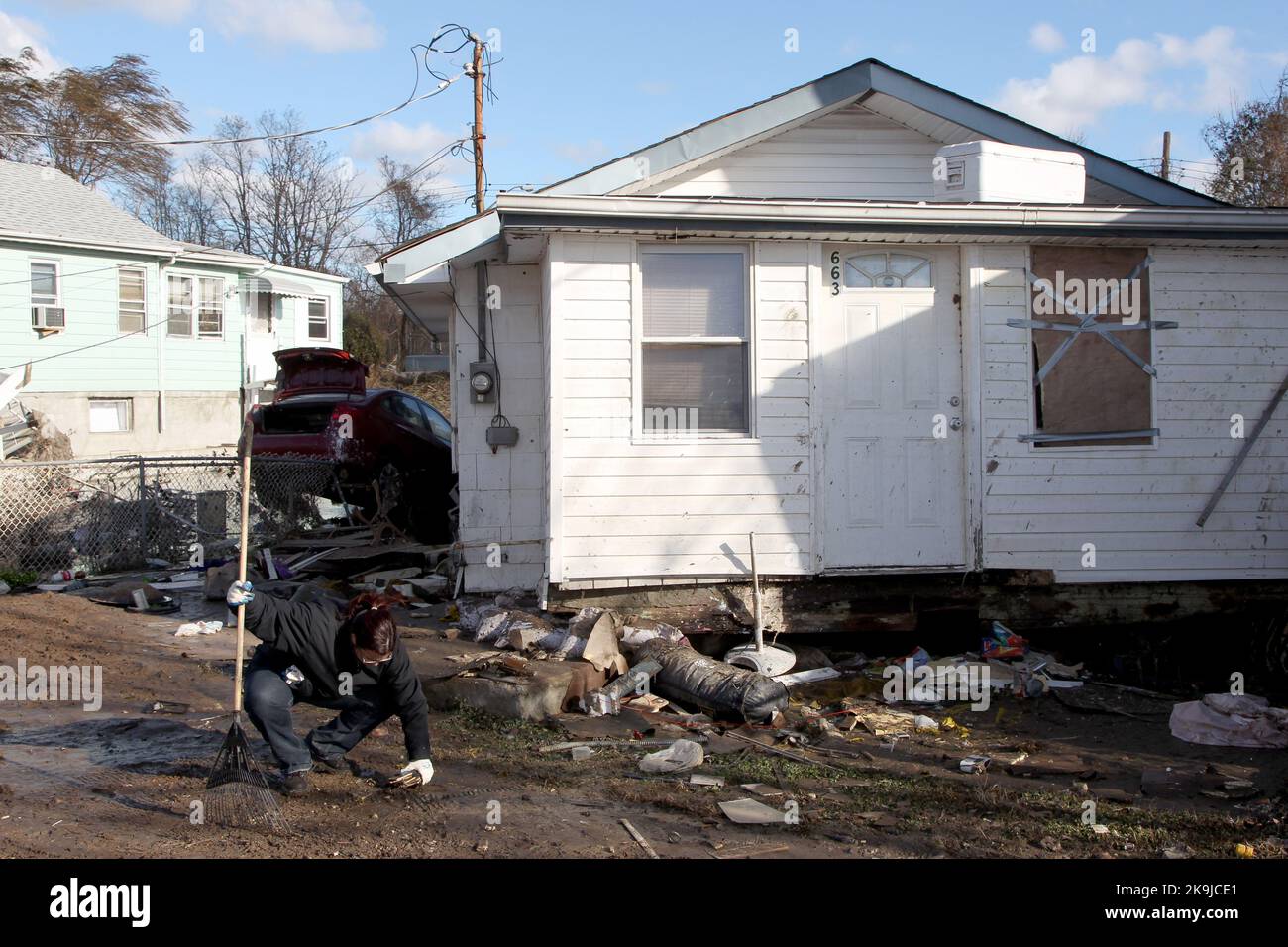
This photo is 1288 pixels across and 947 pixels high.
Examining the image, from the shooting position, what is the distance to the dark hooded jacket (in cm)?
490

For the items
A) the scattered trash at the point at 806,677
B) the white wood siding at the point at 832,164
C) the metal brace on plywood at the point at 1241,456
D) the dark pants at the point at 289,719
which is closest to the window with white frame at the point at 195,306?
the white wood siding at the point at 832,164

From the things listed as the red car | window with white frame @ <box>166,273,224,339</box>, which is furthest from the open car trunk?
window with white frame @ <box>166,273,224,339</box>

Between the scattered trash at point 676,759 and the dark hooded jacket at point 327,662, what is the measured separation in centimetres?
119

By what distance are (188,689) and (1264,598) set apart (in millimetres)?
8101

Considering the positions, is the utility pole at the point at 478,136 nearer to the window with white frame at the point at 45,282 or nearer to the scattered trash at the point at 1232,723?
the window with white frame at the point at 45,282

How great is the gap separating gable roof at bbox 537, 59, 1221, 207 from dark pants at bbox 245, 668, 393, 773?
498cm

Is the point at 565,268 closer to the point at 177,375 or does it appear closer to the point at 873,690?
the point at 873,690

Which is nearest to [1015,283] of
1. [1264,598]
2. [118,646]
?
[1264,598]

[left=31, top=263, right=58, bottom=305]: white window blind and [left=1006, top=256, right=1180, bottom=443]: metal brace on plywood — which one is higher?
[left=31, top=263, right=58, bottom=305]: white window blind

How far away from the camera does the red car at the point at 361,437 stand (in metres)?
12.0

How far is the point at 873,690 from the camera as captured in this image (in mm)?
7359

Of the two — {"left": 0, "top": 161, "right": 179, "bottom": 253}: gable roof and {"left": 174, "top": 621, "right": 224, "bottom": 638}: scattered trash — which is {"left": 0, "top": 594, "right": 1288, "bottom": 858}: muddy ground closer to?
{"left": 174, "top": 621, "right": 224, "bottom": 638}: scattered trash

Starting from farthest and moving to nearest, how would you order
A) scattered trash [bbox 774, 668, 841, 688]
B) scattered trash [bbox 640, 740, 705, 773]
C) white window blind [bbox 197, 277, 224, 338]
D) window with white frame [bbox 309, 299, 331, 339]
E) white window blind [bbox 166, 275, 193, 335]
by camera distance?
window with white frame [bbox 309, 299, 331, 339] < white window blind [bbox 197, 277, 224, 338] < white window blind [bbox 166, 275, 193, 335] < scattered trash [bbox 774, 668, 841, 688] < scattered trash [bbox 640, 740, 705, 773]

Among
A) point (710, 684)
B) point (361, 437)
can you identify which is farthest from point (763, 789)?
point (361, 437)
